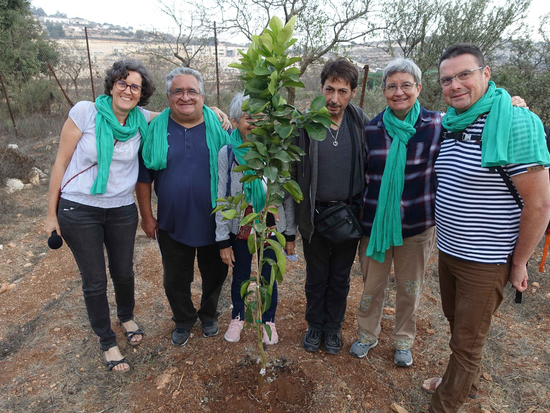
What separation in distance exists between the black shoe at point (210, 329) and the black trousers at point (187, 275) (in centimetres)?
4

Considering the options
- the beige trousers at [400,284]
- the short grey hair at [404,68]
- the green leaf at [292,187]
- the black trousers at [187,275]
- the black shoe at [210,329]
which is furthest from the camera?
the black shoe at [210,329]

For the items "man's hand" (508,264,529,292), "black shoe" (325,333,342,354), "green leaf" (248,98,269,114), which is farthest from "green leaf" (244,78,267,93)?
"black shoe" (325,333,342,354)

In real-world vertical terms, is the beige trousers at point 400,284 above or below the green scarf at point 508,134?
below

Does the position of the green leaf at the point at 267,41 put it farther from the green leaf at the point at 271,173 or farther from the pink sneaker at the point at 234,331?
the pink sneaker at the point at 234,331

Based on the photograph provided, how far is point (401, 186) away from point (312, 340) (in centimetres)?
139

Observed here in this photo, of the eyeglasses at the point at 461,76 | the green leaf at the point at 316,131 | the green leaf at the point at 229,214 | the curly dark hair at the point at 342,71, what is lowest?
the green leaf at the point at 229,214

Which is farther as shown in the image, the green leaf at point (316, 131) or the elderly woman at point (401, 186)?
the elderly woman at point (401, 186)

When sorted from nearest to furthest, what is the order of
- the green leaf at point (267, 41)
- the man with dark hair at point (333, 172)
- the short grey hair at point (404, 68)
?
the green leaf at point (267, 41) < the short grey hair at point (404, 68) < the man with dark hair at point (333, 172)

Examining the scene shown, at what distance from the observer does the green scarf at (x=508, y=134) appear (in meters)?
1.73

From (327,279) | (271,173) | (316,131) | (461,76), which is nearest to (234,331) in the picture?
(327,279)

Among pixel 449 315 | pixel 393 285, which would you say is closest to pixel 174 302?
pixel 449 315

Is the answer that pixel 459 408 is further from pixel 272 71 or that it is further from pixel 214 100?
pixel 214 100

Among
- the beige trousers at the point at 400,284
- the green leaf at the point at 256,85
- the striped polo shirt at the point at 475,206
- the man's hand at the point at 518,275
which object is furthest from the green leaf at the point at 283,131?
the man's hand at the point at 518,275

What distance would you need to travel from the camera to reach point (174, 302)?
2.91 meters
